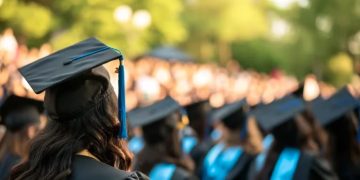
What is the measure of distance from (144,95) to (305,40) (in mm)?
32956

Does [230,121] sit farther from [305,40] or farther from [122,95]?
[305,40]

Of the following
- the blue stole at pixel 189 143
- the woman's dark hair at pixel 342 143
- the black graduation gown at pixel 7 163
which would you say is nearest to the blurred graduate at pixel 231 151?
the blue stole at pixel 189 143

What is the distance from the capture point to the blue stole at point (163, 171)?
4859 millimetres

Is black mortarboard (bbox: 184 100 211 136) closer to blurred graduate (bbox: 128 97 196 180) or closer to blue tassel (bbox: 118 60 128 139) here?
blurred graduate (bbox: 128 97 196 180)

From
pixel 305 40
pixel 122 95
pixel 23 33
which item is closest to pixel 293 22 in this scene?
pixel 305 40

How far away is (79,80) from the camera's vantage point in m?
3.09

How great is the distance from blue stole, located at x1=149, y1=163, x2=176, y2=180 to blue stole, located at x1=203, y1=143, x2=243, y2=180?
157 centimetres

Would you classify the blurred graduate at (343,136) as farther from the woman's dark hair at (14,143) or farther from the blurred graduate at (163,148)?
the woman's dark hair at (14,143)

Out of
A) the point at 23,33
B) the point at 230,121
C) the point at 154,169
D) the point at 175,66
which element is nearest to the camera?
the point at 154,169

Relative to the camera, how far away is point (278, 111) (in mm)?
5809

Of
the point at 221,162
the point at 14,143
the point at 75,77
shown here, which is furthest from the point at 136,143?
the point at 75,77

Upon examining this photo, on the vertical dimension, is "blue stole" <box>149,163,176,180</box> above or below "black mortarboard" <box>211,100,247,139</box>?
above

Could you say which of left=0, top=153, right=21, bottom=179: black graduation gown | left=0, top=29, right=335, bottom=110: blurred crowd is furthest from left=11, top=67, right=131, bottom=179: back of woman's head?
left=0, top=29, right=335, bottom=110: blurred crowd

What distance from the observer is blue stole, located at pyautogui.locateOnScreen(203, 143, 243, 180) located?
21.6ft
